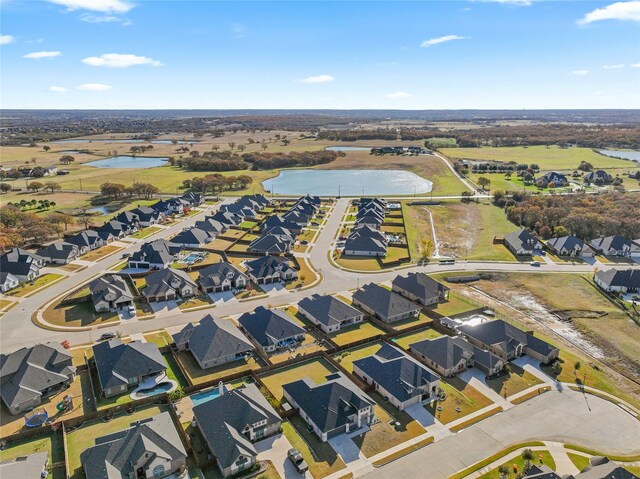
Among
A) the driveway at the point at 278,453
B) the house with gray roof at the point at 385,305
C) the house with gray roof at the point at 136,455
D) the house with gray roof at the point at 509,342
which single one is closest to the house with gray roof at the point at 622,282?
the house with gray roof at the point at 509,342

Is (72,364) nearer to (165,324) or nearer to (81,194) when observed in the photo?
(165,324)

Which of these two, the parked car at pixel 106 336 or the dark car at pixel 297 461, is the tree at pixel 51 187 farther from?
the dark car at pixel 297 461

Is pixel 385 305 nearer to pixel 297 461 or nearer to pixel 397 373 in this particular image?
pixel 397 373

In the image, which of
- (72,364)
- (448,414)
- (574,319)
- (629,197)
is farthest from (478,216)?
(72,364)

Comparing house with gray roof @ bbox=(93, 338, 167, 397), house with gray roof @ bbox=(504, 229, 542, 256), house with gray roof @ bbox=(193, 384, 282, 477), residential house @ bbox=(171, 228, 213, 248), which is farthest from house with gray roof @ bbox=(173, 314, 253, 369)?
house with gray roof @ bbox=(504, 229, 542, 256)

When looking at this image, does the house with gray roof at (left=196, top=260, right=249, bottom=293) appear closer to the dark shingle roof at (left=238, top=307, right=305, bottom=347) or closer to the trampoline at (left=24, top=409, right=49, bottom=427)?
the dark shingle roof at (left=238, top=307, right=305, bottom=347)
